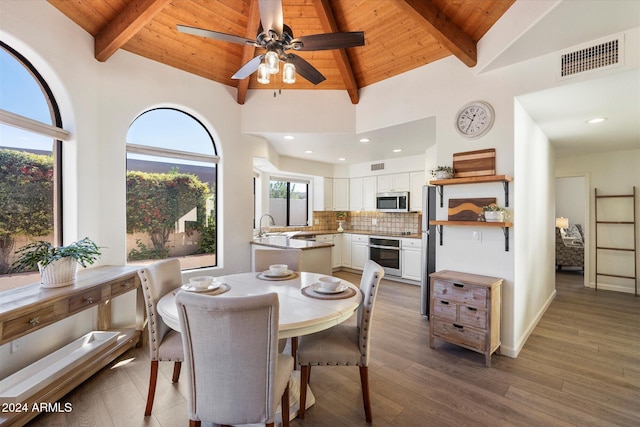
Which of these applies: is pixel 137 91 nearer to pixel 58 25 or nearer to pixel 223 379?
pixel 58 25

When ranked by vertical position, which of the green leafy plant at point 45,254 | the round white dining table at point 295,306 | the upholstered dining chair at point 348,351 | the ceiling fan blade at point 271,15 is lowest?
the upholstered dining chair at point 348,351

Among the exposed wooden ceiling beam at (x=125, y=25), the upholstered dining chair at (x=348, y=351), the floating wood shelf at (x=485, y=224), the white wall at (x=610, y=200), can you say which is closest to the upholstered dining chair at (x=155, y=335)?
the upholstered dining chair at (x=348, y=351)

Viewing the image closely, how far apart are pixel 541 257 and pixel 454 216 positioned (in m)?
1.71

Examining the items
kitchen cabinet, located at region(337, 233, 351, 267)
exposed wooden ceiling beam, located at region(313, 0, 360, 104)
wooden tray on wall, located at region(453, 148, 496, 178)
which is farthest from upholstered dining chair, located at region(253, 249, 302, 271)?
kitchen cabinet, located at region(337, 233, 351, 267)

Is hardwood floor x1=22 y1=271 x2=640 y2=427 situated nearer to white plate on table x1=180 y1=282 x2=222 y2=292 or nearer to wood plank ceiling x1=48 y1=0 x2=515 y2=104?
white plate on table x1=180 y1=282 x2=222 y2=292

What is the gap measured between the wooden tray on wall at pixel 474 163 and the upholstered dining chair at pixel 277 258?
6.22 ft

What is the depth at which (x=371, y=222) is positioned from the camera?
665 cm

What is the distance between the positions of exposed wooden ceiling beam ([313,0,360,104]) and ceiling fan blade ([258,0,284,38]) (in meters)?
1.33

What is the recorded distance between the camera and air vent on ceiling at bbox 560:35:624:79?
219 centimetres

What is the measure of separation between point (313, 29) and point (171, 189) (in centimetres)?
268

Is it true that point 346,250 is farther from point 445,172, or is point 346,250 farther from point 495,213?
point 495,213

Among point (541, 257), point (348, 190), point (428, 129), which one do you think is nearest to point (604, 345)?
point (541, 257)

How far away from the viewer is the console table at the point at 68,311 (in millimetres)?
1704

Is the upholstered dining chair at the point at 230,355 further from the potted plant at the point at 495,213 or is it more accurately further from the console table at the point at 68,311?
the potted plant at the point at 495,213
